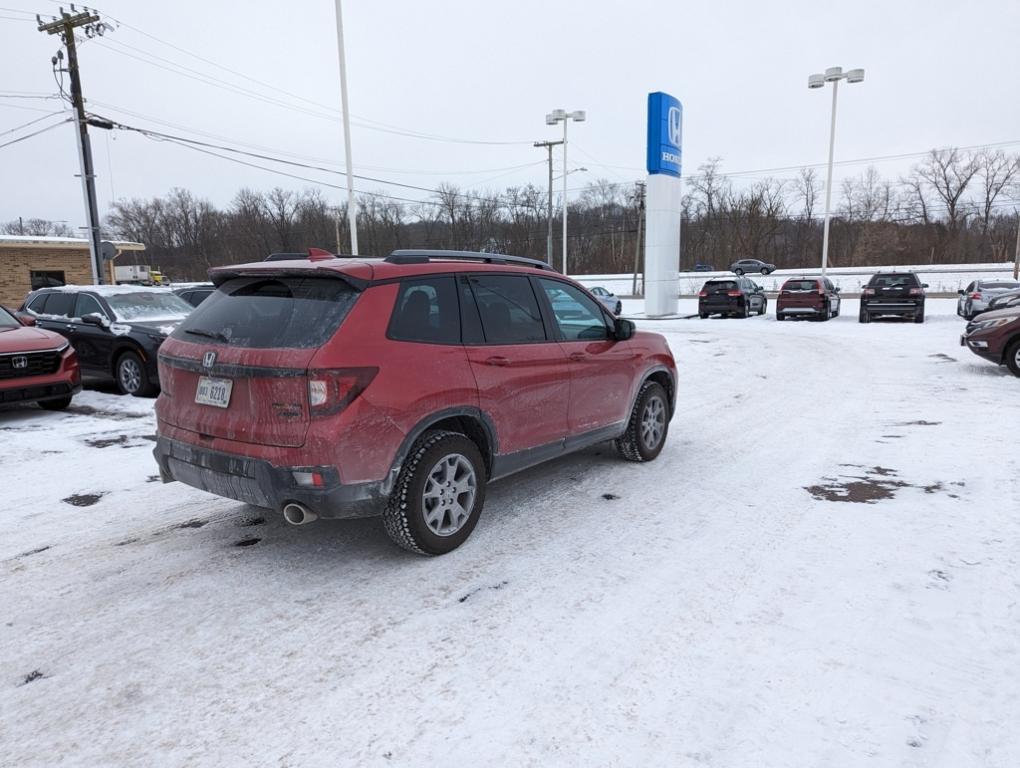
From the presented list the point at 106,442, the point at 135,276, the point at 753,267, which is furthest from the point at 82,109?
the point at 753,267

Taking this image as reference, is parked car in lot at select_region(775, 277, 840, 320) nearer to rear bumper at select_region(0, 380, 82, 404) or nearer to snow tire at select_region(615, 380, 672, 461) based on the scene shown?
snow tire at select_region(615, 380, 672, 461)

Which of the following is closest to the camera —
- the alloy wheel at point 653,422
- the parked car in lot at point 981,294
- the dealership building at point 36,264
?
the alloy wheel at point 653,422

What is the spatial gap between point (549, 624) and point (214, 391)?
7.40 ft

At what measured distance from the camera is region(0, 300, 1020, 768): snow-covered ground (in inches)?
93.4

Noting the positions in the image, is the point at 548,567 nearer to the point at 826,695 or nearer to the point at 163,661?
the point at 826,695

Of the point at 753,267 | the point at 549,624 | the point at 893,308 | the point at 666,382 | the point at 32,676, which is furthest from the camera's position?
the point at 753,267

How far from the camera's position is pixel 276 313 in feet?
11.8

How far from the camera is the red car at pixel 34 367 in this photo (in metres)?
7.80

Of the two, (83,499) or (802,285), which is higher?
(802,285)

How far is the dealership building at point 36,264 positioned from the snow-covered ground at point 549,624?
32.2 meters

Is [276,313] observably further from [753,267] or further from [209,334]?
[753,267]

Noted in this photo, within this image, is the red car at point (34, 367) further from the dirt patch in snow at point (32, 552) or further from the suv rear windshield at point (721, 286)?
the suv rear windshield at point (721, 286)

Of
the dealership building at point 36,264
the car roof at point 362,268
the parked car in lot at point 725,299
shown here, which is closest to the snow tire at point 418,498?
the car roof at point 362,268

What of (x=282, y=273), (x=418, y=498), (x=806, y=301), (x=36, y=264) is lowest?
(x=418, y=498)
